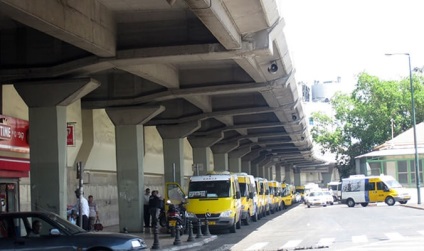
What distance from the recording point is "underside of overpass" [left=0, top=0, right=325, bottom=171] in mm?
15480

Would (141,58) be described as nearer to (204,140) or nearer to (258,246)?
(258,246)

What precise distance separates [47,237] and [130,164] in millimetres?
15622

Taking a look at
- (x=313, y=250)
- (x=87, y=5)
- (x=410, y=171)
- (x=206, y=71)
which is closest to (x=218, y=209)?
(x=206, y=71)

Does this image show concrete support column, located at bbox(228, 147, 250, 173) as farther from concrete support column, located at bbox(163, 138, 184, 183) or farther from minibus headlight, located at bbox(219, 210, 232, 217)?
minibus headlight, located at bbox(219, 210, 232, 217)

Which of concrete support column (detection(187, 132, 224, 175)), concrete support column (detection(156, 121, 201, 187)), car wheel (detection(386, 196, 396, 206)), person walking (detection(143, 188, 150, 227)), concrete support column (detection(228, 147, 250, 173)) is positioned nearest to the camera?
person walking (detection(143, 188, 150, 227))

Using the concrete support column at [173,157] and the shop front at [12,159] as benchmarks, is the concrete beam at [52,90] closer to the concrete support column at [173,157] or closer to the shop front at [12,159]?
the shop front at [12,159]

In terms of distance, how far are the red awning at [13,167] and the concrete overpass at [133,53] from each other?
4.21 feet

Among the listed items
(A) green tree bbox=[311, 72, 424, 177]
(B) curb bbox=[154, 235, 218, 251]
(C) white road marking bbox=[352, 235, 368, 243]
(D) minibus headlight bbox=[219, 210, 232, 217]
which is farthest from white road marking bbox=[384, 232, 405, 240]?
(A) green tree bbox=[311, 72, 424, 177]

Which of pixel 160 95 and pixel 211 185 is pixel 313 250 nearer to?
pixel 211 185

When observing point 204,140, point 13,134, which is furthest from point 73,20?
point 204,140

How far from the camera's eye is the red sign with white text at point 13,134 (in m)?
21.3

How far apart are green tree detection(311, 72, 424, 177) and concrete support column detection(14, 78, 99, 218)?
70.1 meters

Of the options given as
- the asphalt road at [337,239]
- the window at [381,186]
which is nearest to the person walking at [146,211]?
the asphalt road at [337,239]

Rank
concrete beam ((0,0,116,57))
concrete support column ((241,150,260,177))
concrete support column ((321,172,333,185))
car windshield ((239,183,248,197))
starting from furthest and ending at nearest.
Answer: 1. concrete support column ((321,172,333,185))
2. concrete support column ((241,150,260,177))
3. car windshield ((239,183,248,197))
4. concrete beam ((0,0,116,57))
